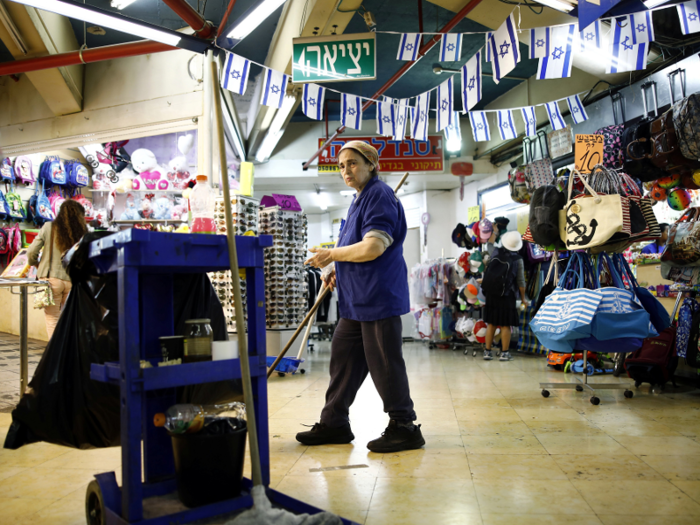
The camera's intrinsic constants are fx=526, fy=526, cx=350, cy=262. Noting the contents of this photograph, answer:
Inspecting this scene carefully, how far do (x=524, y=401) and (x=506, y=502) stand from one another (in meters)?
2.16

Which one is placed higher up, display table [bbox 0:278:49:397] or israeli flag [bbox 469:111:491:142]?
israeli flag [bbox 469:111:491:142]

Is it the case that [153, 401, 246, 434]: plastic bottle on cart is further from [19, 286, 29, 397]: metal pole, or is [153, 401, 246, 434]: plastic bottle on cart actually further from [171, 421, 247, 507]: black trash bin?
[19, 286, 29, 397]: metal pole

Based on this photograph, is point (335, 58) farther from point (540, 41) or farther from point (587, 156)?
point (587, 156)

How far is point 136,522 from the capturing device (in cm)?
154

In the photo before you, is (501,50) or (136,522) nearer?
(136,522)

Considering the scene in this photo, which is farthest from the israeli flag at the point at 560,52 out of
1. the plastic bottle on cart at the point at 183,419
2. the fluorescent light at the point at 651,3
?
the plastic bottle on cart at the point at 183,419

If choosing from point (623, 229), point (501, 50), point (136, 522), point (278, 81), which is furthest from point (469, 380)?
point (136, 522)

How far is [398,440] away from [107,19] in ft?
13.2

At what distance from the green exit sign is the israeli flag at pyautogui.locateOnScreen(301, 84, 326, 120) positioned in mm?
733

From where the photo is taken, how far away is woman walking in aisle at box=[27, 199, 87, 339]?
4.25 meters

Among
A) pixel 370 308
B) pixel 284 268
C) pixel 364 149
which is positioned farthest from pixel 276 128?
A: pixel 370 308

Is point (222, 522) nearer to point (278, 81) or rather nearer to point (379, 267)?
point (379, 267)

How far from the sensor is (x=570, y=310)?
3697mm

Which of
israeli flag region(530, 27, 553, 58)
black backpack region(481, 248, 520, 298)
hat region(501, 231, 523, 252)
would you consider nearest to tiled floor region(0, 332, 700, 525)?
israeli flag region(530, 27, 553, 58)
